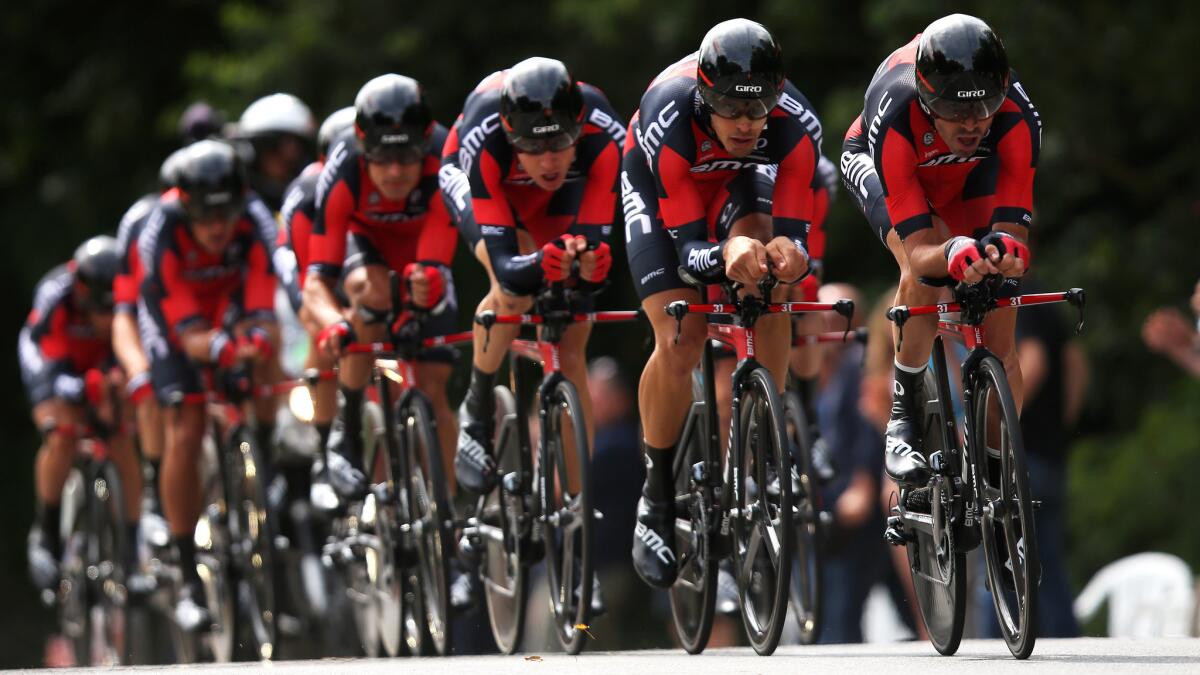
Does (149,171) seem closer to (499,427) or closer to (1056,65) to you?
(1056,65)

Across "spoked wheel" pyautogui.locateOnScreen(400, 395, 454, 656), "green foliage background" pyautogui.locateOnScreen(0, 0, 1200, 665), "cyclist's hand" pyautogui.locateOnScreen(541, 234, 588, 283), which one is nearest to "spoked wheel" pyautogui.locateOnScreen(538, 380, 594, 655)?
"cyclist's hand" pyautogui.locateOnScreen(541, 234, 588, 283)

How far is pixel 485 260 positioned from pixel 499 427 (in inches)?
27.8

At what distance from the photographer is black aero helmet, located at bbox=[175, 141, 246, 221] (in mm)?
12625

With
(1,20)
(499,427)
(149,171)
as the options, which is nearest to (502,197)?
(499,427)

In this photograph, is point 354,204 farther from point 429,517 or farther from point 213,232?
point 213,232

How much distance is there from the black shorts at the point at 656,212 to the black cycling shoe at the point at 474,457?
1.33 meters

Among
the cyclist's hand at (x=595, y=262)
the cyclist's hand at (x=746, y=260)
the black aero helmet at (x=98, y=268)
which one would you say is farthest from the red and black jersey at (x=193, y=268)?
the cyclist's hand at (x=746, y=260)

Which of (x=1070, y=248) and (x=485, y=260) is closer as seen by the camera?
(x=485, y=260)

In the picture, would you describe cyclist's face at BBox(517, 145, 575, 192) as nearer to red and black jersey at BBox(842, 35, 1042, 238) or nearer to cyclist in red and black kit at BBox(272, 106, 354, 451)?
red and black jersey at BBox(842, 35, 1042, 238)

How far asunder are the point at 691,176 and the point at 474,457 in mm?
1819

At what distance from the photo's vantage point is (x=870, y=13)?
16.8 metres

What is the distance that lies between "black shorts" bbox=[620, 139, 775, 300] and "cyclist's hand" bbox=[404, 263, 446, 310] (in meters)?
1.60

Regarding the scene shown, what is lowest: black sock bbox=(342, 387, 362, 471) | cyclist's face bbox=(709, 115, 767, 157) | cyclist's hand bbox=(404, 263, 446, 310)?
black sock bbox=(342, 387, 362, 471)

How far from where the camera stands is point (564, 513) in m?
9.38
